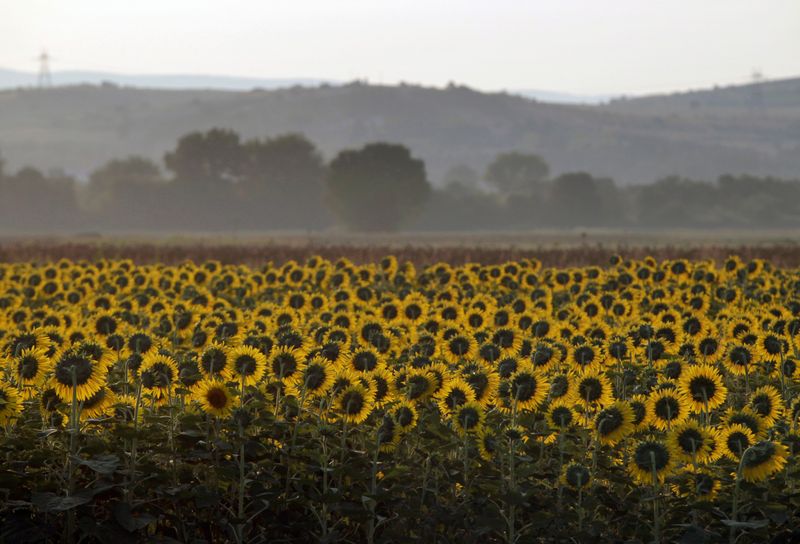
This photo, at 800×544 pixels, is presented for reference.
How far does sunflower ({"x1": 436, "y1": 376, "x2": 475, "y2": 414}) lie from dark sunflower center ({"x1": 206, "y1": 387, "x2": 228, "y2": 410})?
146 centimetres

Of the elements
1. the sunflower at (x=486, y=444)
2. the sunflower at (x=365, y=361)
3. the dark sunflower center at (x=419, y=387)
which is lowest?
the sunflower at (x=486, y=444)

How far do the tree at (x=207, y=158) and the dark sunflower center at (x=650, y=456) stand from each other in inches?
4386

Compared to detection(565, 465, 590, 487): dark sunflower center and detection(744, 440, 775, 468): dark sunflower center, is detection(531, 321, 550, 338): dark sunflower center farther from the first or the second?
detection(744, 440, 775, 468): dark sunflower center

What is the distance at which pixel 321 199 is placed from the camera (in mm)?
112375

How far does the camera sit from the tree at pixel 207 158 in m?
117

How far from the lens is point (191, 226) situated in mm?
117188

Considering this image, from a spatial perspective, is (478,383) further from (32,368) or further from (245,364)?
(32,368)

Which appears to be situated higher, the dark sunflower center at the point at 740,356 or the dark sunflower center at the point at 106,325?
the dark sunflower center at the point at 740,356

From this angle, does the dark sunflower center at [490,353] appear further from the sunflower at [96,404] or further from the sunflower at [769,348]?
the sunflower at [96,404]

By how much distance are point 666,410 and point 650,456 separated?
547 mm

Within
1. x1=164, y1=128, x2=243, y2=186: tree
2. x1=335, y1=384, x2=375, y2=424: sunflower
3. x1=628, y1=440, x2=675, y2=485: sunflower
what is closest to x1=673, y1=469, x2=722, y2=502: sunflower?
x1=628, y1=440, x2=675, y2=485: sunflower

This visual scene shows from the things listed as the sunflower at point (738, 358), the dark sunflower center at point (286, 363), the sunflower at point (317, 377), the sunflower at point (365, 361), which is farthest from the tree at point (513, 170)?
the sunflower at point (317, 377)

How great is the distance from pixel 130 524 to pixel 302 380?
1.82 m

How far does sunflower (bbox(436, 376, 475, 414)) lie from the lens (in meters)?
7.84
